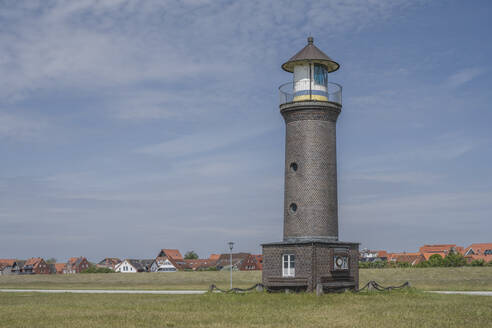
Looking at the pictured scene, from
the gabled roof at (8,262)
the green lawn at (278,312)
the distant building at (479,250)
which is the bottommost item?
the green lawn at (278,312)

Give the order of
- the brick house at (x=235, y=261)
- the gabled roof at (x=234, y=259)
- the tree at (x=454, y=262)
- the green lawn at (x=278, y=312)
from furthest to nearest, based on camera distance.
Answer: the gabled roof at (x=234, y=259) < the brick house at (x=235, y=261) < the tree at (x=454, y=262) < the green lawn at (x=278, y=312)

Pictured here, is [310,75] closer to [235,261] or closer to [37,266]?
[235,261]

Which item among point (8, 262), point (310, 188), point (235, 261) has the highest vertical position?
point (310, 188)

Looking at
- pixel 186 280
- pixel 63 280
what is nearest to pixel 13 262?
pixel 63 280

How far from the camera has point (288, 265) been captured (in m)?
31.0

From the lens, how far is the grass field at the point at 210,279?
48906 millimetres

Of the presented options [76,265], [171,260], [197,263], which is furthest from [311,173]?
[76,265]

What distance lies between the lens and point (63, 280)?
220ft

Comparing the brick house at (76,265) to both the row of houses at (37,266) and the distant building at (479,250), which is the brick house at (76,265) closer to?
the row of houses at (37,266)

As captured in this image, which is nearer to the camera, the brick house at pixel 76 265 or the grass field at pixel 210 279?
the grass field at pixel 210 279

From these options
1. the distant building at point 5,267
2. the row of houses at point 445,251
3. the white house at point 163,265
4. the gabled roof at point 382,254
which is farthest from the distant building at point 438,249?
the distant building at point 5,267

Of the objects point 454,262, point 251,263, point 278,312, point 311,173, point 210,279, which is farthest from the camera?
point 251,263

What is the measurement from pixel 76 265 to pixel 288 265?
148895mm

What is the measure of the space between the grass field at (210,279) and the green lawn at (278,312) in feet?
60.2
